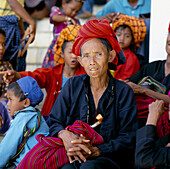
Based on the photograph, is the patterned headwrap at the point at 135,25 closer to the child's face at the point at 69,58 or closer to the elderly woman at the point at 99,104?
the child's face at the point at 69,58

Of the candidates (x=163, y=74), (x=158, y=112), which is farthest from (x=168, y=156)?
(x=163, y=74)

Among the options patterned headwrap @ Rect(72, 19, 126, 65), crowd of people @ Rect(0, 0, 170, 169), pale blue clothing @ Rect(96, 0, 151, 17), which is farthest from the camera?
pale blue clothing @ Rect(96, 0, 151, 17)

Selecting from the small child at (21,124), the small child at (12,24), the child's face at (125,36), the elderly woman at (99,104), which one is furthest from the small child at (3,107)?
the child's face at (125,36)

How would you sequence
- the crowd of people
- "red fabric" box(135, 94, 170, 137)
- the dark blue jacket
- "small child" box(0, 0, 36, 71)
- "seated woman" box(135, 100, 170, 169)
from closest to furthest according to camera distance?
"seated woman" box(135, 100, 170, 169)
the crowd of people
the dark blue jacket
"red fabric" box(135, 94, 170, 137)
"small child" box(0, 0, 36, 71)

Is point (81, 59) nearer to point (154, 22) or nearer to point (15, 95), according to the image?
point (15, 95)

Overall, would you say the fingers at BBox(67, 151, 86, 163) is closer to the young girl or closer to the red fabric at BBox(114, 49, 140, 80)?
the red fabric at BBox(114, 49, 140, 80)

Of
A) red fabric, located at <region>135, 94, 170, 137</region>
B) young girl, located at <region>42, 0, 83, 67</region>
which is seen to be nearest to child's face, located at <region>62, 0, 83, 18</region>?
young girl, located at <region>42, 0, 83, 67</region>

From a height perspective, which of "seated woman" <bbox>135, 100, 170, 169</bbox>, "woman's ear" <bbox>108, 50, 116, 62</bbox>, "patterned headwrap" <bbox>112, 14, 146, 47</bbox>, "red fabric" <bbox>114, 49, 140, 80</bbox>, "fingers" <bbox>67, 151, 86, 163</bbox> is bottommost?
"fingers" <bbox>67, 151, 86, 163</bbox>

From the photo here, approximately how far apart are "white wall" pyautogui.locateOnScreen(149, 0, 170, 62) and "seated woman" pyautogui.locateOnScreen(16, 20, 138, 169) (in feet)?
4.27

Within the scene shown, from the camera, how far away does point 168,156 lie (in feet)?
5.94

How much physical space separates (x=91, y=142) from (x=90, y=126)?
6.0 inches

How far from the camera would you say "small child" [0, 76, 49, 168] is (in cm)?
248

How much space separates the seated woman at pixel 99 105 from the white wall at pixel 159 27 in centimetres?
130

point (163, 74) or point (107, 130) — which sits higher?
point (163, 74)
